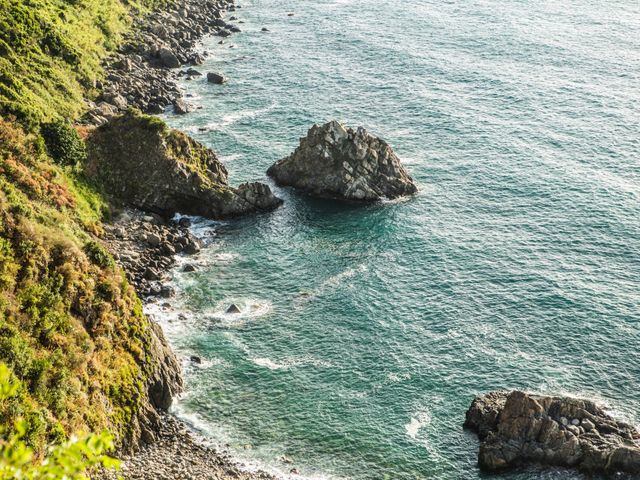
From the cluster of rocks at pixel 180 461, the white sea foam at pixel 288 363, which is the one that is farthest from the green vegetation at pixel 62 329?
the white sea foam at pixel 288 363

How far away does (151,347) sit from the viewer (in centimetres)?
8738

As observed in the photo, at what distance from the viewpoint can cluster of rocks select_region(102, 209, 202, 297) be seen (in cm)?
10788

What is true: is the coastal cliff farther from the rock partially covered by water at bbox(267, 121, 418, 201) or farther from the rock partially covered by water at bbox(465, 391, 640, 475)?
the rock partially covered by water at bbox(465, 391, 640, 475)

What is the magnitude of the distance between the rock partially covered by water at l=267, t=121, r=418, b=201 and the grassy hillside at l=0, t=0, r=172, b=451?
37.0 metres

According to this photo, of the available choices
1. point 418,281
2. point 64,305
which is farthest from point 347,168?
point 64,305

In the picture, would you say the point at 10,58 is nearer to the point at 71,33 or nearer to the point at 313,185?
the point at 71,33

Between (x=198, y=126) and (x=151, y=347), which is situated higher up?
(x=198, y=126)

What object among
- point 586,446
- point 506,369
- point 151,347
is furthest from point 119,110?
point 586,446

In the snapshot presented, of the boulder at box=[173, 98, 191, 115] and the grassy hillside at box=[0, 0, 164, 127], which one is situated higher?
the grassy hillside at box=[0, 0, 164, 127]

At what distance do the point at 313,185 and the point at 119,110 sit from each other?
4640 centimetres

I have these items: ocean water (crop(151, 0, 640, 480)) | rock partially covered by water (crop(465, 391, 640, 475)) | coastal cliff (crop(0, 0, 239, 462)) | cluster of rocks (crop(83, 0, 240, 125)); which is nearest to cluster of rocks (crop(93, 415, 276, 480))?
coastal cliff (crop(0, 0, 239, 462))

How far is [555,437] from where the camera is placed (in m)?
79.8

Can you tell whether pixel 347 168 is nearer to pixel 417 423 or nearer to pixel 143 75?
pixel 417 423

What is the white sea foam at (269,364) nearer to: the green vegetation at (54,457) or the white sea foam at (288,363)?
the white sea foam at (288,363)
